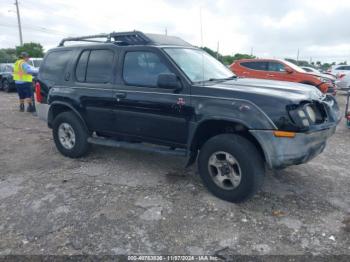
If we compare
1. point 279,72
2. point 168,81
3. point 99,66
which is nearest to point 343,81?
point 279,72

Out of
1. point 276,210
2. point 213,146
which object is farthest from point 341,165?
point 213,146

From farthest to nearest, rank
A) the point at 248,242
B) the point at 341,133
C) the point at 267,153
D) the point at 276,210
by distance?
the point at 341,133, the point at 276,210, the point at 267,153, the point at 248,242

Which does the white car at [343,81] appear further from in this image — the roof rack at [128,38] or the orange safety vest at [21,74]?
the orange safety vest at [21,74]

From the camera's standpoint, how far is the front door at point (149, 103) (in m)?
3.90

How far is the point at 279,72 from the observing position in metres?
11.7

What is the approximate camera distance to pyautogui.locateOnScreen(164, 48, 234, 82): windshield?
4.05 metres

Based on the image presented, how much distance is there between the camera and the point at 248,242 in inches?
117

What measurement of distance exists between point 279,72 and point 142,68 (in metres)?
8.71

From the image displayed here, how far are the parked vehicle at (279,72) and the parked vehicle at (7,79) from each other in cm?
1056

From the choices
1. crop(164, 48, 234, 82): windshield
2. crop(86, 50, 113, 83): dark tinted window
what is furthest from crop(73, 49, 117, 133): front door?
crop(164, 48, 234, 82): windshield

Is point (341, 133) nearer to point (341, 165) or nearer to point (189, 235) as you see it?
point (341, 165)

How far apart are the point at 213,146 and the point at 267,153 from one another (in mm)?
627

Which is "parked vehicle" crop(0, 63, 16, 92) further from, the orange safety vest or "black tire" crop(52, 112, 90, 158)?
"black tire" crop(52, 112, 90, 158)

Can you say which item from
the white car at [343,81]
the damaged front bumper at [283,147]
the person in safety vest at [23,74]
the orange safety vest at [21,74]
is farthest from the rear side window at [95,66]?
the white car at [343,81]
